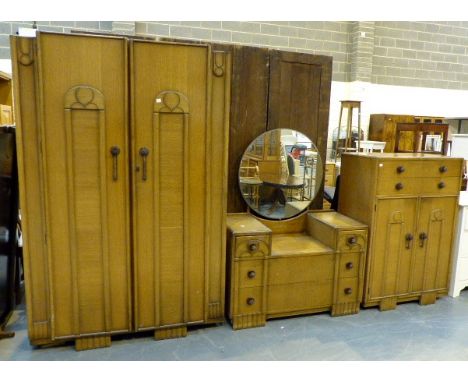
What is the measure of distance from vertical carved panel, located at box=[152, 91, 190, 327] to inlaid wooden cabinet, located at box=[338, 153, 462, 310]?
1277mm

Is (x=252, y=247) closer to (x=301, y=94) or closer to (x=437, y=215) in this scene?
(x=301, y=94)

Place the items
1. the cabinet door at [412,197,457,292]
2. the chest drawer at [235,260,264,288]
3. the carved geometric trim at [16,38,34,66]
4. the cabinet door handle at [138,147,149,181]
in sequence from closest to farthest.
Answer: the carved geometric trim at [16,38,34,66] < the cabinet door handle at [138,147,149,181] < the chest drawer at [235,260,264,288] < the cabinet door at [412,197,457,292]

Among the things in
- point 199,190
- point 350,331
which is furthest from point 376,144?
point 199,190

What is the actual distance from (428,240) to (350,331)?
35.6 inches

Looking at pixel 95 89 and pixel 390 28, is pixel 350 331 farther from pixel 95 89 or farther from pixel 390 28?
pixel 390 28

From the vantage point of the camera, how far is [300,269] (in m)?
2.49

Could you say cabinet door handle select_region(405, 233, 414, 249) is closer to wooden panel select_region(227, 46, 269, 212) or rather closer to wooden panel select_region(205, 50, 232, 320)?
wooden panel select_region(227, 46, 269, 212)

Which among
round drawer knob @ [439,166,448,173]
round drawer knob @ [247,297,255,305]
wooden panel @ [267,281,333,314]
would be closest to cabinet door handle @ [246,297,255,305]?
round drawer knob @ [247,297,255,305]

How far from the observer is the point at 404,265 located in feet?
8.93

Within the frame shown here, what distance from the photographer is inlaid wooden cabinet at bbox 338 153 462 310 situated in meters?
2.58

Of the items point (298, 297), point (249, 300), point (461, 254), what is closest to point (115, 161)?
point (249, 300)

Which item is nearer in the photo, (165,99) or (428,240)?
(165,99)

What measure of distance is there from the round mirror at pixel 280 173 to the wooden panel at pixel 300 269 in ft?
1.57

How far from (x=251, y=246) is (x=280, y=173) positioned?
0.72 meters
